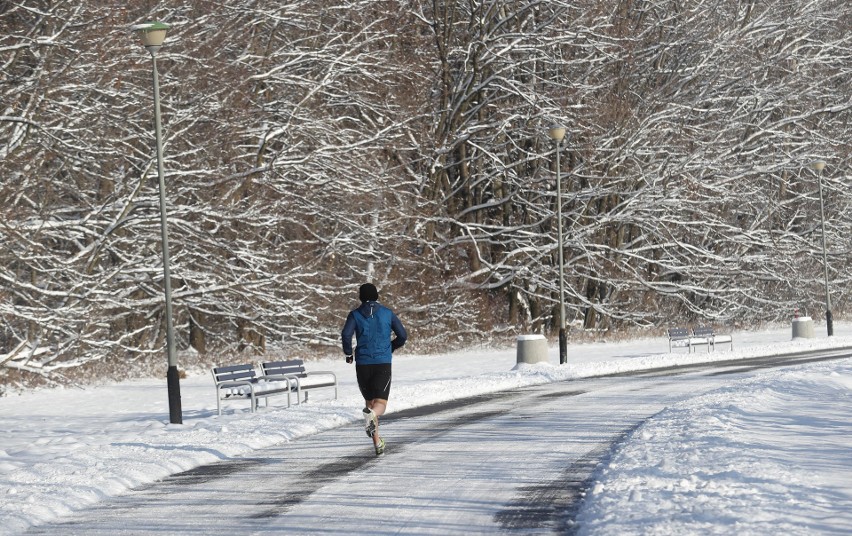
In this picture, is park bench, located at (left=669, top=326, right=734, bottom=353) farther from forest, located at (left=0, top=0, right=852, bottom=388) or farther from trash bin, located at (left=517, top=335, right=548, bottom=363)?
trash bin, located at (left=517, top=335, right=548, bottom=363)

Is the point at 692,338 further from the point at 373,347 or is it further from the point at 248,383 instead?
the point at 373,347

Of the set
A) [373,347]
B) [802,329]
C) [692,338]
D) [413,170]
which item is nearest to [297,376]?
[373,347]

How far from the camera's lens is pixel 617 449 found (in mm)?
12461

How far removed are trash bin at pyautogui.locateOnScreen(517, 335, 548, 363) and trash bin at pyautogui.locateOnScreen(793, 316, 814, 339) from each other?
13863 mm

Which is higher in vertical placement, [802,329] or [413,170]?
[413,170]

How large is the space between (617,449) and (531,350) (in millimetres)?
15749

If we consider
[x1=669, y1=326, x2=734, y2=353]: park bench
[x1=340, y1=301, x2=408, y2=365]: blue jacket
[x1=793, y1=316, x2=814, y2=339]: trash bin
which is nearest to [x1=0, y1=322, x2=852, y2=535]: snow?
[x1=340, y1=301, x2=408, y2=365]: blue jacket

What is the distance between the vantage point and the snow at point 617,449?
28.0 feet

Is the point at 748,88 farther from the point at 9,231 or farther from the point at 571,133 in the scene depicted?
the point at 9,231

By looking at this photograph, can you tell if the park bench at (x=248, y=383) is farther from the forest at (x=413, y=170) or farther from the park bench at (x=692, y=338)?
the park bench at (x=692, y=338)

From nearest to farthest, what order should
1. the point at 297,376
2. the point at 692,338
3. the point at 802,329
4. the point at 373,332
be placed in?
the point at 373,332
the point at 297,376
the point at 692,338
the point at 802,329

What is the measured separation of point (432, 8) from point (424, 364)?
1572 cm

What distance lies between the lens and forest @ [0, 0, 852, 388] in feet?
92.6

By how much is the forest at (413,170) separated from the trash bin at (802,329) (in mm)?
4435
